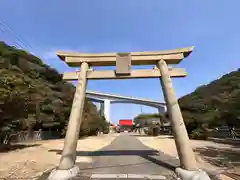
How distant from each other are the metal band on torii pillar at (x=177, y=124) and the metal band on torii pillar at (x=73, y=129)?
338 centimetres

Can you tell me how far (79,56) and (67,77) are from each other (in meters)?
1.07

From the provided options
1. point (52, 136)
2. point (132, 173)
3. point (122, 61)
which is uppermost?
point (52, 136)

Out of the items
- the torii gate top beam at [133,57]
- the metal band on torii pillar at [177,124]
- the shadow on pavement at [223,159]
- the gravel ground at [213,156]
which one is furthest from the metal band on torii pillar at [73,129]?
the shadow on pavement at [223,159]

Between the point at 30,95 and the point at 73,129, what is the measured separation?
10.1 m

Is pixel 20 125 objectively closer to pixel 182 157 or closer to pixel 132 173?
pixel 132 173

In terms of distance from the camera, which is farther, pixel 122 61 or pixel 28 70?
pixel 28 70

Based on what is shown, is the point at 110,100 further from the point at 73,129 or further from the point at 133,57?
the point at 73,129

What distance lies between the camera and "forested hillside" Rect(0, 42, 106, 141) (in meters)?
15.4

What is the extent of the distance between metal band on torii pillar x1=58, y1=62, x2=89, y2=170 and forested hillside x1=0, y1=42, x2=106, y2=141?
6.83m

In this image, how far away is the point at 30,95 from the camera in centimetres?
1756

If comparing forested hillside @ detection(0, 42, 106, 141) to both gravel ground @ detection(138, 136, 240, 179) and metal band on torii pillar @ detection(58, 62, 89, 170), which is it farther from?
gravel ground @ detection(138, 136, 240, 179)

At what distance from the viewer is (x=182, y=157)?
8172 mm

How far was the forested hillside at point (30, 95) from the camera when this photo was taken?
607 inches

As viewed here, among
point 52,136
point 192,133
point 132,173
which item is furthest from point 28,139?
point 132,173
